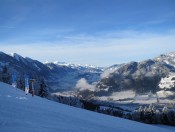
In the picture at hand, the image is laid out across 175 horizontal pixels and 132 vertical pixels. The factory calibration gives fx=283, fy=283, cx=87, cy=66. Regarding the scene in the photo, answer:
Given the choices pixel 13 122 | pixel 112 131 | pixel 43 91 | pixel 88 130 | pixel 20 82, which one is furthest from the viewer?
pixel 20 82

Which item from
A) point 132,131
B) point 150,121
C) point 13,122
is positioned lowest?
point 150,121

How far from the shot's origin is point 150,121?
117m

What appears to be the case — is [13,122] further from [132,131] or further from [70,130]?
[132,131]

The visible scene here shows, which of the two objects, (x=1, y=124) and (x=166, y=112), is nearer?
(x=1, y=124)

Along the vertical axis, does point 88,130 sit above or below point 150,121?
above

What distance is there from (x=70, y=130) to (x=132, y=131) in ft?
38.8

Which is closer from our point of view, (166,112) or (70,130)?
(70,130)

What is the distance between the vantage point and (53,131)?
88.9ft

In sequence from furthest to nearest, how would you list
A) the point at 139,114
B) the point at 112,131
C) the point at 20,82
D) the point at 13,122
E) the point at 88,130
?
the point at 139,114 → the point at 20,82 → the point at 112,131 → the point at 88,130 → the point at 13,122

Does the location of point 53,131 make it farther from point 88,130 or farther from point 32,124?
point 88,130

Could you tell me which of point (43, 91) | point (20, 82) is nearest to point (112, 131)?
point (43, 91)

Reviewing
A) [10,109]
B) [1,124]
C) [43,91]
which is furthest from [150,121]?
[1,124]

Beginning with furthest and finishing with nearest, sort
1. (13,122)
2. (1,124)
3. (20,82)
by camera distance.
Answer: (20,82) < (13,122) < (1,124)

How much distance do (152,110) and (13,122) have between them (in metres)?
100
